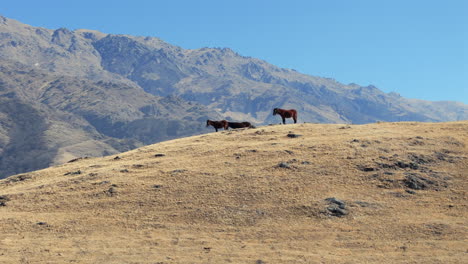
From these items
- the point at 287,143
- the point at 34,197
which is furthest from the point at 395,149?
the point at 34,197

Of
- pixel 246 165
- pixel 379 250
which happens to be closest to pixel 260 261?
pixel 379 250

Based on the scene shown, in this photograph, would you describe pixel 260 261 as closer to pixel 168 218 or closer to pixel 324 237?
pixel 324 237

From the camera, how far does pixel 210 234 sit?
1055 inches

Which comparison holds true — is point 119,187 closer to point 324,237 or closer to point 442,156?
point 324,237

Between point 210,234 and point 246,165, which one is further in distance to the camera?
point 246,165

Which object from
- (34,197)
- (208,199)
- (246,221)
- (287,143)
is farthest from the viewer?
(287,143)

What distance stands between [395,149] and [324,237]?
50.9 feet

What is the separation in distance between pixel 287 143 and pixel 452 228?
58.4 ft

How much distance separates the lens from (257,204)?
30.4m

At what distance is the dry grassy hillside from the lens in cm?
2450

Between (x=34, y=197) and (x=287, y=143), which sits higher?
(x=287, y=143)

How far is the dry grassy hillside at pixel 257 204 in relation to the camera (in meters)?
24.5

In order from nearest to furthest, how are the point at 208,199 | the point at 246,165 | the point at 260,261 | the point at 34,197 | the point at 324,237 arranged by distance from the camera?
1. the point at 260,261
2. the point at 324,237
3. the point at 208,199
4. the point at 34,197
5. the point at 246,165

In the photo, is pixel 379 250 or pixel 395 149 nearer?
pixel 379 250
